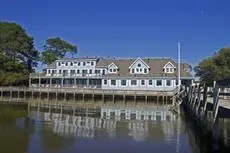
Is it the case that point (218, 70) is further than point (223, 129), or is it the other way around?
point (218, 70)

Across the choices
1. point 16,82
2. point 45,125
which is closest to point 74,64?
point 16,82

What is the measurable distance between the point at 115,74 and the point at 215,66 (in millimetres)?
19043

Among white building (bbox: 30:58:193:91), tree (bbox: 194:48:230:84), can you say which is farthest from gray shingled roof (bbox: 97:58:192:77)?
tree (bbox: 194:48:230:84)

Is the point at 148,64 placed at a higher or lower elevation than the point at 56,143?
higher

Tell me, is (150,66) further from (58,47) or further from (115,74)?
(58,47)

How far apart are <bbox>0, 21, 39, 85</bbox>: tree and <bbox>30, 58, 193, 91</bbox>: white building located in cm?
343

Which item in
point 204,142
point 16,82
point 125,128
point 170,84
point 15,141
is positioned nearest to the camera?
point 204,142

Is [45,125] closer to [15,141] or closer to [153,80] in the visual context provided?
[15,141]

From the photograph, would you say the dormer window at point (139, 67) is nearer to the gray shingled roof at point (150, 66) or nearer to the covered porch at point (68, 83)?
the gray shingled roof at point (150, 66)

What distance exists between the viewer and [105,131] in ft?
81.5

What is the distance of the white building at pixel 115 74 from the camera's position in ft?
200

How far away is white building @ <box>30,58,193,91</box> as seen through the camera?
60969 millimetres

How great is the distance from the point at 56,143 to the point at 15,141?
2255 millimetres

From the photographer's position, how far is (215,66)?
228 feet
